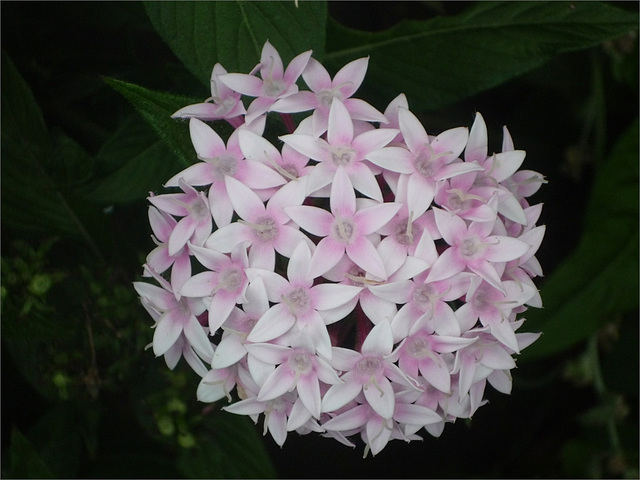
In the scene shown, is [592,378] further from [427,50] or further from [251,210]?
[251,210]

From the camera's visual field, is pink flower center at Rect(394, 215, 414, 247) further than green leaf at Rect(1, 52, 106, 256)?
No

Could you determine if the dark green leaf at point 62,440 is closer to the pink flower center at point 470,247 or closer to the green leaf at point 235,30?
the green leaf at point 235,30

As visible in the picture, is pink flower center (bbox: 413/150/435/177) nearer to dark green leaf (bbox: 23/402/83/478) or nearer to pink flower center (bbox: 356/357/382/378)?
pink flower center (bbox: 356/357/382/378)

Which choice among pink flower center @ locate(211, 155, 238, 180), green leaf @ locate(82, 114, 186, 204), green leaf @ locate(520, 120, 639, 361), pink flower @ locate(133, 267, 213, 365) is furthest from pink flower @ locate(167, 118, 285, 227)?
green leaf @ locate(520, 120, 639, 361)

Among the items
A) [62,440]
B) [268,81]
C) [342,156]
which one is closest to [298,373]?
[342,156]

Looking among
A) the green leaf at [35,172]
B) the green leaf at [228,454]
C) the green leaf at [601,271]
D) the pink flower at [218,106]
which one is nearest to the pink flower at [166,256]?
the pink flower at [218,106]

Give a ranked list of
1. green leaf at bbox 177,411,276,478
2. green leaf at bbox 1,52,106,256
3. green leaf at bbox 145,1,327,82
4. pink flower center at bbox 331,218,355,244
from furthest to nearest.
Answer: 1. green leaf at bbox 177,411,276,478
2. green leaf at bbox 1,52,106,256
3. green leaf at bbox 145,1,327,82
4. pink flower center at bbox 331,218,355,244

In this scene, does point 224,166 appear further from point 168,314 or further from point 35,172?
point 35,172
